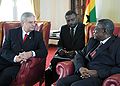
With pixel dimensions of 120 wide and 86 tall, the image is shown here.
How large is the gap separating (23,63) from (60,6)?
389 cm

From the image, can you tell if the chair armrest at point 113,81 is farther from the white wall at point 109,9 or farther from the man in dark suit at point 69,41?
the white wall at point 109,9

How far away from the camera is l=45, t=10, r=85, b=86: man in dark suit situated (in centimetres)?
323

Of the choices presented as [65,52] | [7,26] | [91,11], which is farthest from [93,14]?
[7,26]

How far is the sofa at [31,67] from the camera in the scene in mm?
2775

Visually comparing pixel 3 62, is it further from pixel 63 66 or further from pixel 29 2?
pixel 29 2

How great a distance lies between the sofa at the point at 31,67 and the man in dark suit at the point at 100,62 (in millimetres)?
523

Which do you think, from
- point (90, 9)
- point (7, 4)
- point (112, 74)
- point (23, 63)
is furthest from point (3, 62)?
point (7, 4)

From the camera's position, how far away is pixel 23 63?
111 inches

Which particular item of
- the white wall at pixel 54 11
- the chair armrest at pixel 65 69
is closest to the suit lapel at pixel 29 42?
the chair armrest at pixel 65 69

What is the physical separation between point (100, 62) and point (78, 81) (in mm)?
327

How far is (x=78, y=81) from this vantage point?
7.61ft

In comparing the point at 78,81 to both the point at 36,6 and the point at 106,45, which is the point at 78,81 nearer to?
the point at 106,45

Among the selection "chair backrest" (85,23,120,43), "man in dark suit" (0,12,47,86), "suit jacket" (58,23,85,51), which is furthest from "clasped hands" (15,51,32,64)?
"chair backrest" (85,23,120,43)

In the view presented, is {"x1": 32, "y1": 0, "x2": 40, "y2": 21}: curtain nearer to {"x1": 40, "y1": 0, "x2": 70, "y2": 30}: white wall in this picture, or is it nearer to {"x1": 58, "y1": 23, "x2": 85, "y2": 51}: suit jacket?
{"x1": 40, "y1": 0, "x2": 70, "y2": 30}: white wall
